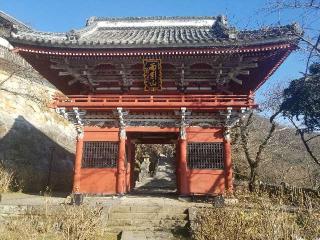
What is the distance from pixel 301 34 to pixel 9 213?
11549mm

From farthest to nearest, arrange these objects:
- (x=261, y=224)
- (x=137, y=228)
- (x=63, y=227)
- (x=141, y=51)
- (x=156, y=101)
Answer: (x=156, y=101) → (x=141, y=51) → (x=137, y=228) → (x=63, y=227) → (x=261, y=224)

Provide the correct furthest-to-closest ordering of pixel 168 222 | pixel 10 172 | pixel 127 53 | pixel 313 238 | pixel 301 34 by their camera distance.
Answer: pixel 10 172
pixel 127 53
pixel 168 222
pixel 301 34
pixel 313 238

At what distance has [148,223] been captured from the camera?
11.0 metres

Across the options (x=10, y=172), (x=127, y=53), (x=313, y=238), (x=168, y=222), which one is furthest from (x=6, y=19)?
(x=313, y=238)

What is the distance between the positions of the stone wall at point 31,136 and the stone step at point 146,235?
36.5 ft

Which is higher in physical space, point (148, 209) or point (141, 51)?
point (141, 51)

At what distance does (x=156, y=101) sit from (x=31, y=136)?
1316cm

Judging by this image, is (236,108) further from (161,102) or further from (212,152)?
(161,102)

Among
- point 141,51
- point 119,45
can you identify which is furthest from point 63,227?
point 141,51

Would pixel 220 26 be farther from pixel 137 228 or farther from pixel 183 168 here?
pixel 137 228

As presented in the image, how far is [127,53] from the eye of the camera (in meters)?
13.6

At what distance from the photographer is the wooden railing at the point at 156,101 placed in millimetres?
14102

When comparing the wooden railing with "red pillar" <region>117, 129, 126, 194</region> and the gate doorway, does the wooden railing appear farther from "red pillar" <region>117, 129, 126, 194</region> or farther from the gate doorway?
the gate doorway

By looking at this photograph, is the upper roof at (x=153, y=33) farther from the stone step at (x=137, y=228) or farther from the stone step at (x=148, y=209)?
the stone step at (x=137, y=228)
